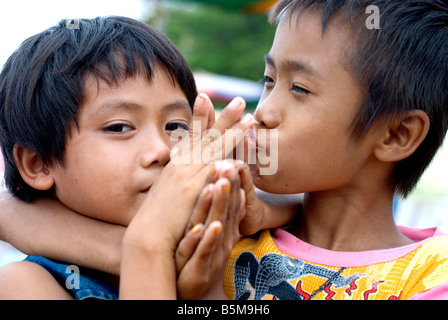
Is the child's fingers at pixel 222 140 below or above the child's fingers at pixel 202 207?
above

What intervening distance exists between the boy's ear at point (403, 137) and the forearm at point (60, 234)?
3.51 feet

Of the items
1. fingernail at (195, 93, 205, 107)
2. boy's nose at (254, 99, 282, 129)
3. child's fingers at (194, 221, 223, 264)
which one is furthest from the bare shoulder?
boy's nose at (254, 99, 282, 129)

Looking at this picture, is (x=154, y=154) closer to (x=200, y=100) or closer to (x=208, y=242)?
(x=200, y=100)

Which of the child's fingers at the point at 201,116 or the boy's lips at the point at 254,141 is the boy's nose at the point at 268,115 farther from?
the child's fingers at the point at 201,116

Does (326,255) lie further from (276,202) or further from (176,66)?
(176,66)

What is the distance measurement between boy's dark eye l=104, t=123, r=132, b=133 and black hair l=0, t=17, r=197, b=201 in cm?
13

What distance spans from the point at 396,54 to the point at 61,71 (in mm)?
1269

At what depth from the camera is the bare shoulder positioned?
156 cm

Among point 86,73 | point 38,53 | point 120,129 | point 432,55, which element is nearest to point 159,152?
point 120,129

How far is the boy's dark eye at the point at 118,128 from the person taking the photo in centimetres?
179

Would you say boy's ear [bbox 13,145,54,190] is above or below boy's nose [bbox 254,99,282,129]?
below

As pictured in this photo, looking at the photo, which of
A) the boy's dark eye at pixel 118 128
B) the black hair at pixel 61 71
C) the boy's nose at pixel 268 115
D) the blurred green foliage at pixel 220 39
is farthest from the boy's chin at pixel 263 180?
the blurred green foliage at pixel 220 39

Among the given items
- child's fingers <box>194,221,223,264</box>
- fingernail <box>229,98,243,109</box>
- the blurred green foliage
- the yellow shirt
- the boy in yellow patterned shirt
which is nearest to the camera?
child's fingers <box>194,221,223,264</box>

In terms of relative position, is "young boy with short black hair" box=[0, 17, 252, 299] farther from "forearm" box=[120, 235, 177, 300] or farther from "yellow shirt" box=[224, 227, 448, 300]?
"yellow shirt" box=[224, 227, 448, 300]
